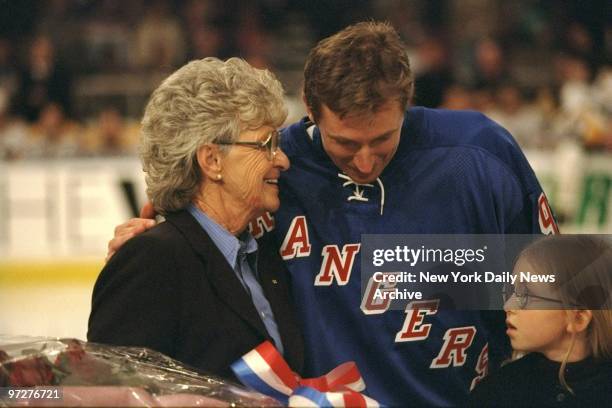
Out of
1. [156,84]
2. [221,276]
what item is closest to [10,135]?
[156,84]

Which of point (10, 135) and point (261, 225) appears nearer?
point (261, 225)

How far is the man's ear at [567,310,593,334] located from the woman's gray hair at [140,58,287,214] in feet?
2.61

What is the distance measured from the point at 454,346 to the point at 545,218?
1.25 ft

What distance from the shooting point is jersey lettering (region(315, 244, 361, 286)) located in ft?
7.55

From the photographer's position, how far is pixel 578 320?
6.26 ft

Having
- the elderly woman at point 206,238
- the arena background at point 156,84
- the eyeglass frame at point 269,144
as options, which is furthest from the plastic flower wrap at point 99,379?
the arena background at point 156,84

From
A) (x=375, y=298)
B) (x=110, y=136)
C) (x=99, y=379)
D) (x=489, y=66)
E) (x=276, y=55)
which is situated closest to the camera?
(x=99, y=379)

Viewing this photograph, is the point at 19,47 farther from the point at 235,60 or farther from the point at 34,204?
the point at 235,60

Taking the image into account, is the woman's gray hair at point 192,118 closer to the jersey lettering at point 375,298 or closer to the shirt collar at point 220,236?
the shirt collar at point 220,236

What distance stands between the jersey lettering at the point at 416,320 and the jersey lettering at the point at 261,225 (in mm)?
403

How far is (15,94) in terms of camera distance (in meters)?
7.03

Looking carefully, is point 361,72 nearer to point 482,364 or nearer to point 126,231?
point 126,231

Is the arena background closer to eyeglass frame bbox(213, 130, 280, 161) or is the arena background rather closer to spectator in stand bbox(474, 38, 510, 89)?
spectator in stand bbox(474, 38, 510, 89)

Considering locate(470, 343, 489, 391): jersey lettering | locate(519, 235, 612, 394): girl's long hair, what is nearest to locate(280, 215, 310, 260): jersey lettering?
locate(470, 343, 489, 391): jersey lettering
